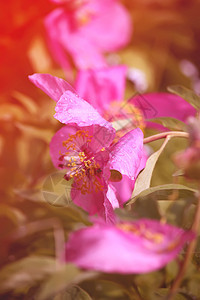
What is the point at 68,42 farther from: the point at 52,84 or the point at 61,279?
the point at 61,279

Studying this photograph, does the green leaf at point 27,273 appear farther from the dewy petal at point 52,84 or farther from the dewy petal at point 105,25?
the dewy petal at point 105,25

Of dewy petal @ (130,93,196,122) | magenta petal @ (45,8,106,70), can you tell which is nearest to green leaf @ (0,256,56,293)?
dewy petal @ (130,93,196,122)

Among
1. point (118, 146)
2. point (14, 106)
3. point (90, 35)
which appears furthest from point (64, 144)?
point (90, 35)

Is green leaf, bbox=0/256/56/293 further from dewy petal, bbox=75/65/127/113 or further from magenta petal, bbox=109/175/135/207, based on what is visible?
dewy petal, bbox=75/65/127/113

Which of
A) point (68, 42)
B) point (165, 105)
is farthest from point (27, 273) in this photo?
point (68, 42)

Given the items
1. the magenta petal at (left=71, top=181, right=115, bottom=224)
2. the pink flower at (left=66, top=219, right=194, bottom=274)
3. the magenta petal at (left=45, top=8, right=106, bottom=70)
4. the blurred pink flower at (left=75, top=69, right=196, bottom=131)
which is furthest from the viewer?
the magenta petal at (left=45, top=8, right=106, bottom=70)

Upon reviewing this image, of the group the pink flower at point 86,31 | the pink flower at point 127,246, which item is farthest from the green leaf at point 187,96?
the pink flower at point 86,31
